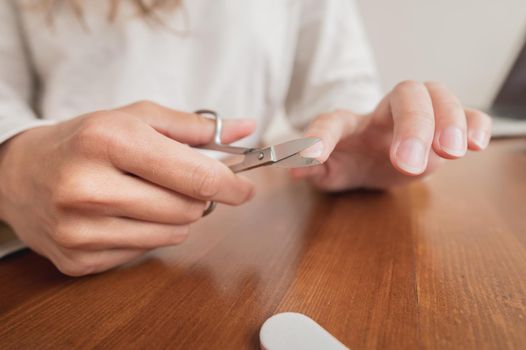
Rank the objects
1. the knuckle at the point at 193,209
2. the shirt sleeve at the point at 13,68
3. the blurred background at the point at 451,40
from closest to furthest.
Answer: the knuckle at the point at 193,209 → the shirt sleeve at the point at 13,68 → the blurred background at the point at 451,40

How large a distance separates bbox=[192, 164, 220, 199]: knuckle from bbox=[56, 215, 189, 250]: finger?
0.05 metres

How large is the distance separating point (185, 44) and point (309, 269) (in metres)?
0.47

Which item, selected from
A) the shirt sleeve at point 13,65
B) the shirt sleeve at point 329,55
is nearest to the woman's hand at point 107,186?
the shirt sleeve at point 13,65

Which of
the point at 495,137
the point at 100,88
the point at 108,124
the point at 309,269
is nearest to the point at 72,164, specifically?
the point at 108,124

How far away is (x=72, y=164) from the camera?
0.25 metres

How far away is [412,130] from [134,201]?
9.2 inches

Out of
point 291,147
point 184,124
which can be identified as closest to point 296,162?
point 291,147

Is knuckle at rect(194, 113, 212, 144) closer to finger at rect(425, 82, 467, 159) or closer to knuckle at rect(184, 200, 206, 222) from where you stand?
knuckle at rect(184, 200, 206, 222)

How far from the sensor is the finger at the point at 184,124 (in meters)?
0.30

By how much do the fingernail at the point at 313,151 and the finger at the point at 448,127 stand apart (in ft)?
0.33

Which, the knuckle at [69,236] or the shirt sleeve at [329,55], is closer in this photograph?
the knuckle at [69,236]

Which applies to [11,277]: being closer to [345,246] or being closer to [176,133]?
[176,133]

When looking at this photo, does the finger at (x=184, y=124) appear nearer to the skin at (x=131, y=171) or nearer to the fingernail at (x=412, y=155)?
the skin at (x=131, y=171)

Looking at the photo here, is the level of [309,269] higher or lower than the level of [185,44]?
lower
